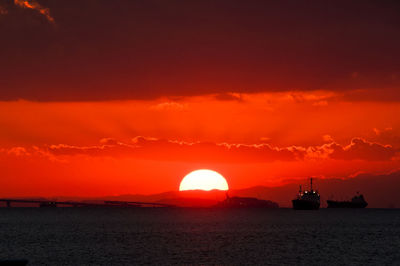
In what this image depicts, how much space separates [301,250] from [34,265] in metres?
54.6

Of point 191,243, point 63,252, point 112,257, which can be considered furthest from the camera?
point 191,243

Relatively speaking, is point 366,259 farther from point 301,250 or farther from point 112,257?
point 112,257

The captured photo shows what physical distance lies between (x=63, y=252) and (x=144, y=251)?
15668 mm

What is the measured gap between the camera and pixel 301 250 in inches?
4975

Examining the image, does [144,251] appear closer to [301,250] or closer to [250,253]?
[250,253]

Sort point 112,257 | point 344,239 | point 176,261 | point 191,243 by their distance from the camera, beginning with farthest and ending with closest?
point 344,239, point 191,243, point 112,257, point 176,261

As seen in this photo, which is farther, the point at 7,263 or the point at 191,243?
the point at 191,243

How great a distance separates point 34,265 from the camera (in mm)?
97312

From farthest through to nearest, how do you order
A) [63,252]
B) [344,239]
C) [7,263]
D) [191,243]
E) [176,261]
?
1. [344,239]
2. [191,243]
3. [63,252]
4. [176,261]
5. [7,263]

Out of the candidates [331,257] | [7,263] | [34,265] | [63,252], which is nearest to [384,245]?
[331,257]

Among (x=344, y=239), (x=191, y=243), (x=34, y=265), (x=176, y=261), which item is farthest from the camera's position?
(x=344, y=239)

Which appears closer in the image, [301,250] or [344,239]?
[301,250]

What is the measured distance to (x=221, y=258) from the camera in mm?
108750

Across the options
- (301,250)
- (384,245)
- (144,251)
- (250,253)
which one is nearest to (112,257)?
(144,251)
